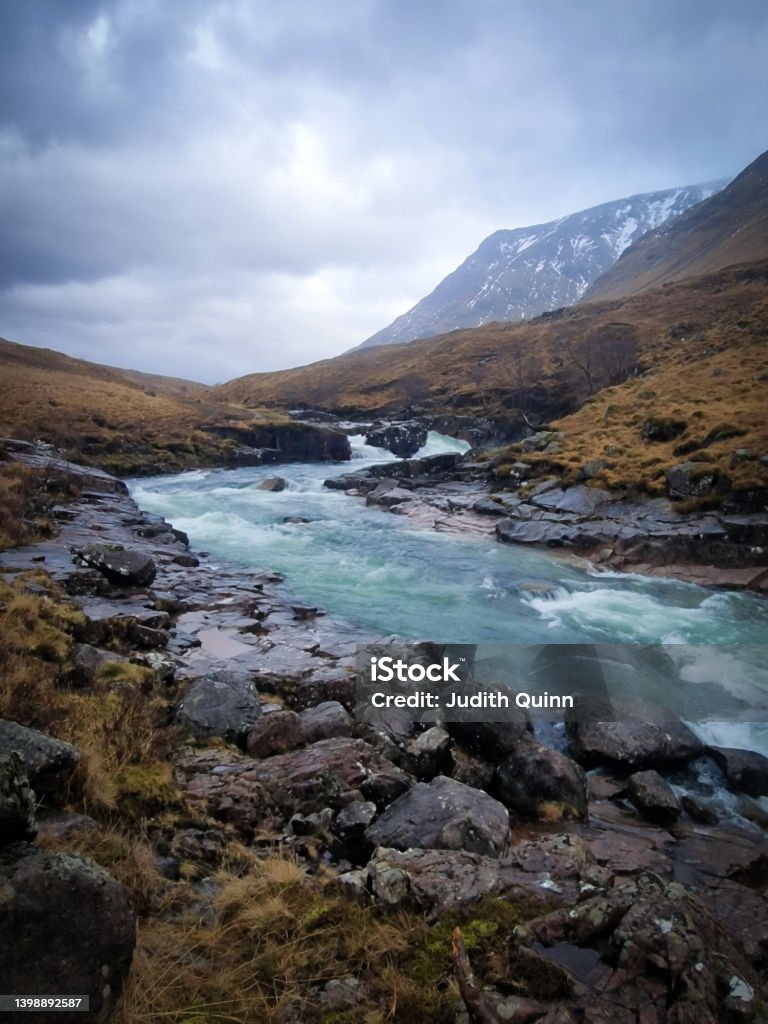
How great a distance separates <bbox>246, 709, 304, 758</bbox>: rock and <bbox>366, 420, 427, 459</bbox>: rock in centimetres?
4765

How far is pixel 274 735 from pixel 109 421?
51.8 m

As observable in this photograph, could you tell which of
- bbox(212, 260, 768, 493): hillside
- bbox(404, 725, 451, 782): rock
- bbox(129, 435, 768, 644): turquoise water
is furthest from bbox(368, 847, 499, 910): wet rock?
bbox(212, 260, 768, 493): hillside

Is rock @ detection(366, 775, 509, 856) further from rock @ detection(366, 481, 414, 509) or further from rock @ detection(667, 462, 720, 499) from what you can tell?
rock @ detection(366, 481, 414, 509)

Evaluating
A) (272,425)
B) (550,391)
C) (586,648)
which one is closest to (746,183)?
(550,391)

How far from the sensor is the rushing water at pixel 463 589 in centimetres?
1434

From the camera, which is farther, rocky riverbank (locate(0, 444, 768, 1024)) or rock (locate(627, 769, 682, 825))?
rock (locate(627, 769, 682, 825))

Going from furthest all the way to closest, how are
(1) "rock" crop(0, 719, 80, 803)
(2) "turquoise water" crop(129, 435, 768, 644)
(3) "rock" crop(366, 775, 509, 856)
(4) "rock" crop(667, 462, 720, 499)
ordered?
(4) "rock" crop(667, 462, 720, 499), (2) "turquoise water" crop(129, 435, 768, 644), (3) "rock" crop(366, 775, 509, 856), (1) "rock" crop(0, 719, 80, 803)

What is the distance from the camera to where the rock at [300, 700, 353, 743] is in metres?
7.89

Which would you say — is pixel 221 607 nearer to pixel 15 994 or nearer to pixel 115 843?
pixel 115 843

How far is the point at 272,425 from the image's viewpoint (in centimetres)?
5584

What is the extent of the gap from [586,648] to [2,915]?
12783 millimetres

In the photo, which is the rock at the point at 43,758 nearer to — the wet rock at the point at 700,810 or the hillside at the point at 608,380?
the wet rock at the point at 700,810

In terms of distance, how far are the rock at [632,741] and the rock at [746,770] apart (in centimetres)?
43

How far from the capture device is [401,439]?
56.4m
